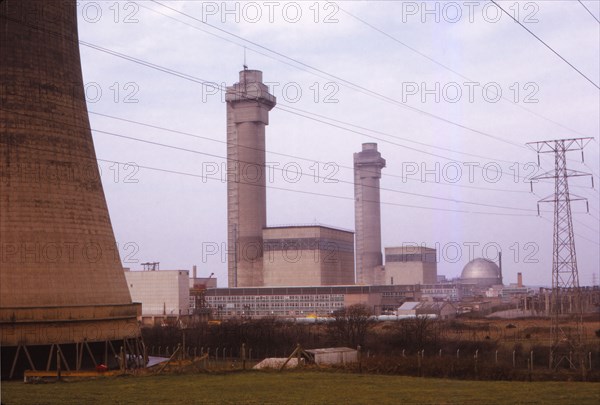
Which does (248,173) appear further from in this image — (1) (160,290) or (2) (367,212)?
(2) (367,212)

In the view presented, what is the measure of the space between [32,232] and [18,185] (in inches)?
56.4

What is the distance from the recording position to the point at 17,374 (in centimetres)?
2144

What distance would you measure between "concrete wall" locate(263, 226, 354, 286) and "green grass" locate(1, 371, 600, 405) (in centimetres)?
6295

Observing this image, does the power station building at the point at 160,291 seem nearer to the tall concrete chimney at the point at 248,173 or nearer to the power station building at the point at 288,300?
the power station building at the point at 288,300

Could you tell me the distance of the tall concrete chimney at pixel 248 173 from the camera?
82250 millimetres

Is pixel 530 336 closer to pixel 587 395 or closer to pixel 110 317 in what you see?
pixel 110 317

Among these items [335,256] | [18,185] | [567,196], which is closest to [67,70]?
[18,185]

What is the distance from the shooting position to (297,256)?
80938mm

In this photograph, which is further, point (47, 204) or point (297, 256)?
point (297, 256)

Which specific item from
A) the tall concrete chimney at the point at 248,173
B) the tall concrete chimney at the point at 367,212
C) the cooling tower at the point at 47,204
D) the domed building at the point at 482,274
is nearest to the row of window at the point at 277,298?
the tall concrete chimney at the point at 248,173

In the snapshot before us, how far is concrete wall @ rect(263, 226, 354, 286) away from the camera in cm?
8050

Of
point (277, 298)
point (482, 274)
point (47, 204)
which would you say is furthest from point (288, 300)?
point (482, 274)

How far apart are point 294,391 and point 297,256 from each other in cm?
6715

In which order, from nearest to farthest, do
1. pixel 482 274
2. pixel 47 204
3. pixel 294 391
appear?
pixel 294 391 < pixel 47 204 < pixel 482 274
